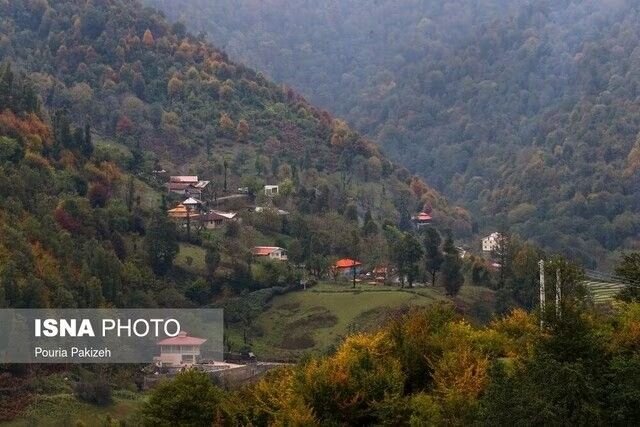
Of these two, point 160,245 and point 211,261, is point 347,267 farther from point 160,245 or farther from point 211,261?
point 160,245

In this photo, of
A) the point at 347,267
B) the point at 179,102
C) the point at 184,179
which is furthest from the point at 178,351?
the point at 179,102

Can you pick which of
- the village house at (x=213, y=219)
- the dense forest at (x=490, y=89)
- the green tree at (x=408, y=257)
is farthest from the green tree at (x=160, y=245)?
the dense forest at (x=490, y=89)

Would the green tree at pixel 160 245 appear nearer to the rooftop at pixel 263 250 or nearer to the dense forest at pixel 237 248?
the dense forest at pixel 237 248

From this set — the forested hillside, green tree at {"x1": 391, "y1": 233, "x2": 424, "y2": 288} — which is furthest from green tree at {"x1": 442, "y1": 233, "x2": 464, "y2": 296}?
the forested hillside

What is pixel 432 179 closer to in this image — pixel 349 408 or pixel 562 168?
pixel 562 168

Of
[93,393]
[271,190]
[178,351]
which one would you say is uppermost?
[271,190]

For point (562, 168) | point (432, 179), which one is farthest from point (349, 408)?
point (432, 179)
